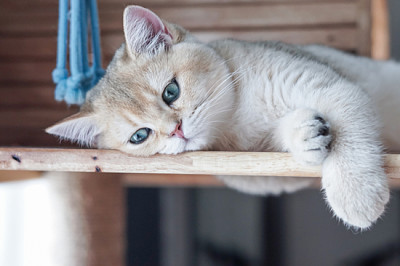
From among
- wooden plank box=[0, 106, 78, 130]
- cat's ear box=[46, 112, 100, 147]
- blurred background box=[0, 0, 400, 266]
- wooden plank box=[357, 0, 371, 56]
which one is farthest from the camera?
wooden plank box=[0, 106, 78, 130]

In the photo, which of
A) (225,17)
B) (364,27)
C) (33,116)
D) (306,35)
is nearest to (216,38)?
(225,17)

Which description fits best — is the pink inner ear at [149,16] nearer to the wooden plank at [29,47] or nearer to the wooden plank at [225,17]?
the wooden plank at [225,17]

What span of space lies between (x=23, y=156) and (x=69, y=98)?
0.90ft

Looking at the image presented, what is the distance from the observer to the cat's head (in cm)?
105

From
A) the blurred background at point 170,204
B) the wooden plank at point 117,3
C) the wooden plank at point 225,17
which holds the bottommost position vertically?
the blurred background at point 170,204

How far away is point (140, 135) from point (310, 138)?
0.44 metres

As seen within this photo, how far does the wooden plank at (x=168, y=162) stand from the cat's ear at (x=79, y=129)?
159 millimetres

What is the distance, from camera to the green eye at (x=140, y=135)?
1092 mm

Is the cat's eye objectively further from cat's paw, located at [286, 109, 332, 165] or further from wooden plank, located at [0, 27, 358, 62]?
wooden plank, located at [0, 27, 358, 62]

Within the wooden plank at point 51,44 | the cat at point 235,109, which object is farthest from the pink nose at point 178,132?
the wooden plank at point 51,44

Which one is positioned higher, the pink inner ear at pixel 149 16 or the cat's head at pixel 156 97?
the pink inner ear at pixel 149 16

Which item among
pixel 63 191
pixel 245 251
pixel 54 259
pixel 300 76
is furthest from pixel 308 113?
pixel 245 251

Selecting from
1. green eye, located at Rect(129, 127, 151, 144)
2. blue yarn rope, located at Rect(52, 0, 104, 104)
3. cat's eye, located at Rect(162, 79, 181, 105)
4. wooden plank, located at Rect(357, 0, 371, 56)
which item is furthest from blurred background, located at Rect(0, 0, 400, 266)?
cat's eye, located at Rect(162, 79, 181, 105)

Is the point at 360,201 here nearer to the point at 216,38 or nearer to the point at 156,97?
the point at 156,97
